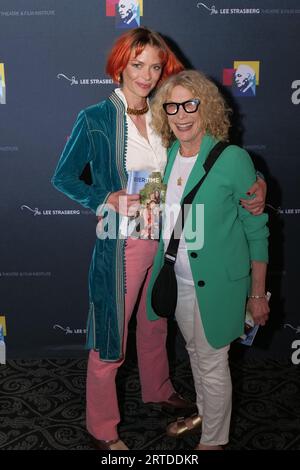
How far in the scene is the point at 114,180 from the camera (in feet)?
7.43

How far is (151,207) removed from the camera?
222 cm

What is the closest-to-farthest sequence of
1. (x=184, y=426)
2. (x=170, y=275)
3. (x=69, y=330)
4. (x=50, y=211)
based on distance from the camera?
(x=170, y=275)
(x=184, y=426)
(x=50, y=211)
(x=69, y=330)

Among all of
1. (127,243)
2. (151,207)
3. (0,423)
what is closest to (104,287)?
(127,243)

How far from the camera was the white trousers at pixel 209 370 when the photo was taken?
2178 mm

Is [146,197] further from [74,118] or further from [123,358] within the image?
[74,118]

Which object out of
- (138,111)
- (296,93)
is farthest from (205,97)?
(296,93)

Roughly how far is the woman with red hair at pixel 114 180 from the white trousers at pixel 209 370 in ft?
0.93

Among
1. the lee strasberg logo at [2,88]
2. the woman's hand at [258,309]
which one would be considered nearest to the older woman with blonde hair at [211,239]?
the woman's hand at [258,309]

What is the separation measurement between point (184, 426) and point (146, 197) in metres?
1.20

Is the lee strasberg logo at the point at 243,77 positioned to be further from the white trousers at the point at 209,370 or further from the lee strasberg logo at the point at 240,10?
the white trousers at the point at 209,370

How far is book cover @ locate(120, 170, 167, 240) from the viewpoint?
87.2 inches

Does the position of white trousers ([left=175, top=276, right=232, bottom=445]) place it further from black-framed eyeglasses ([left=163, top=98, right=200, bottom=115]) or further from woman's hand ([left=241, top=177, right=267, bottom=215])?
black-framed eyeglasses ([left=163, top=98, right=200, bottom=115])

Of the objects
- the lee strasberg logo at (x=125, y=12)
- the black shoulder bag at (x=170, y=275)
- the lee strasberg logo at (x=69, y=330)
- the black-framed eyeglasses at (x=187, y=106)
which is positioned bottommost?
the lee strasberg logo at (x=69, y=330)
